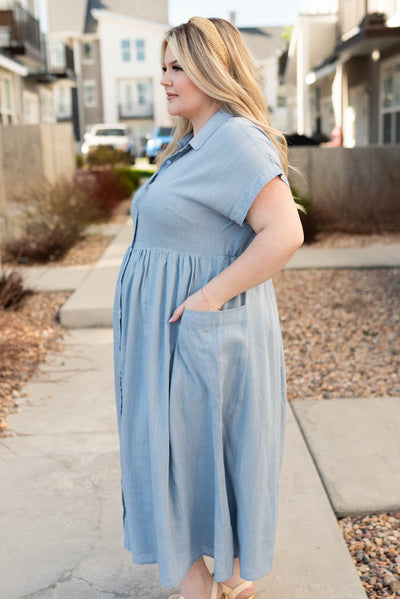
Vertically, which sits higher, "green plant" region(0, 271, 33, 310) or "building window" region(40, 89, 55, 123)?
"building window" region(40, 89, 55, 123)

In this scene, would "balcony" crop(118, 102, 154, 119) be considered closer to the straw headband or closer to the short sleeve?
the straw headband

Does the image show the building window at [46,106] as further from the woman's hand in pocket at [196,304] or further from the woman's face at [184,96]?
the woman's hand in pocket at [196,304]

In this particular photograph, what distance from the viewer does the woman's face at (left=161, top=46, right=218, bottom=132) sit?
1825mm

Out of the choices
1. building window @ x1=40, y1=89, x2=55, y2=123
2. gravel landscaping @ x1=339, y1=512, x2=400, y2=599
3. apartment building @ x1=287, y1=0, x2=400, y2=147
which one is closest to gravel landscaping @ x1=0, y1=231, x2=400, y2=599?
gravel landscaping @ x1=339, y1=512, x2=400, y2=599

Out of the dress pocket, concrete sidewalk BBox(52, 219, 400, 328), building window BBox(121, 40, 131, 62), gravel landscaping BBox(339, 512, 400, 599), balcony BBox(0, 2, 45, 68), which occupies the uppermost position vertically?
building window BBox(121, 40, 131, 62)

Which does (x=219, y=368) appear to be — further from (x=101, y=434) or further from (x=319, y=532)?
(x=101, y=434)

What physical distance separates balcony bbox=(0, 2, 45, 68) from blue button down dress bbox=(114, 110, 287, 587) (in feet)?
60.8

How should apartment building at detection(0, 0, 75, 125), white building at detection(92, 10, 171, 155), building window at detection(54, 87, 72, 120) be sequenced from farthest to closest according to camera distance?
building window at detection(54, 87, 72, 120)
white building at detection(92, 10, 171, 155)
apartment building at detection(0, 0, 75, 125)

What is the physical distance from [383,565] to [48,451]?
166 centimetres

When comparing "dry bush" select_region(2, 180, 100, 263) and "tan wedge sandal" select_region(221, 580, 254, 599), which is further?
"dry bush" select_region(2, 180, 100, 263)

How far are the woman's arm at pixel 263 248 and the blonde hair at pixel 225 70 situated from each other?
228 mm

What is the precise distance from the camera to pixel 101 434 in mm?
3502

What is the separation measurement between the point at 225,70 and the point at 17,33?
19169mm

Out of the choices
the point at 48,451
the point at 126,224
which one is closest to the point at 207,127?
the point at 48,451
